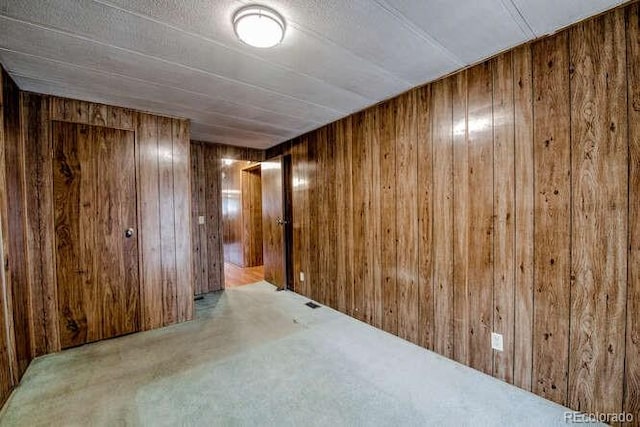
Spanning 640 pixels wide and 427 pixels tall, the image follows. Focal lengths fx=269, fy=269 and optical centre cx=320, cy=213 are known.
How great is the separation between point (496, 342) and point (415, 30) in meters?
2.20

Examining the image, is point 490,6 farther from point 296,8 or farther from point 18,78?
point 18,78

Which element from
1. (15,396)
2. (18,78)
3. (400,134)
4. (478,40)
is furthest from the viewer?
(400,134)

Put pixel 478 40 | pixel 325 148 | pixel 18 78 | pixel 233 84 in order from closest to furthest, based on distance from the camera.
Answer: pixel 478 40
pixel 18 78
pixel 233 84
pixel 325 148

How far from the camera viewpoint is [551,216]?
1718mm

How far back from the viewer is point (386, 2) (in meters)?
1.39

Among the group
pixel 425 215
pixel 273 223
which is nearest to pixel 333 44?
pixel 425 215

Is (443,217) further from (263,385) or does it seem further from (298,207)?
(298,207)

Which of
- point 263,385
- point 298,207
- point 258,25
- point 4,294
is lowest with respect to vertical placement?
point 263,385

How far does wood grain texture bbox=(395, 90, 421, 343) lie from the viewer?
2.48 meters

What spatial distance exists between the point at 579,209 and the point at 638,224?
24cm

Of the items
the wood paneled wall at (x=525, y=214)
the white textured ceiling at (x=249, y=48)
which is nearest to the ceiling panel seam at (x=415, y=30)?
the white textured ceiling at (x=249, y=48)

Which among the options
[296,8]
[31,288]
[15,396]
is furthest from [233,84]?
[15,396]

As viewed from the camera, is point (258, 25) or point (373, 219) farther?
point (373, 219)

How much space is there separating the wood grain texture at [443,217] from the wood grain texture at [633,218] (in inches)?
37.5
